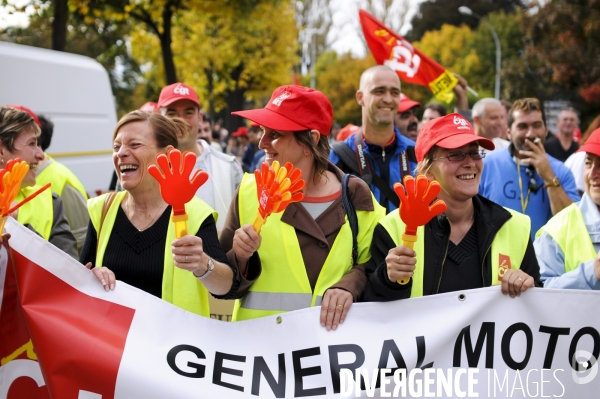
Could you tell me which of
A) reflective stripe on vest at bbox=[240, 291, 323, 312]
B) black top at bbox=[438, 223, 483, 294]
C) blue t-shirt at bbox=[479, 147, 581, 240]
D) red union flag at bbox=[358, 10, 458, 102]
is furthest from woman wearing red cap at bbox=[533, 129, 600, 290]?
red union flag at bbox=[358, 10, 458, 102]

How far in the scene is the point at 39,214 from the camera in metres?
3.62

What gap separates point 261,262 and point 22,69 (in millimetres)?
4767

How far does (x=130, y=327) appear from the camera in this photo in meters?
2.87

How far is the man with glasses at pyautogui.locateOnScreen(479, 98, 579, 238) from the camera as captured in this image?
4.74 m

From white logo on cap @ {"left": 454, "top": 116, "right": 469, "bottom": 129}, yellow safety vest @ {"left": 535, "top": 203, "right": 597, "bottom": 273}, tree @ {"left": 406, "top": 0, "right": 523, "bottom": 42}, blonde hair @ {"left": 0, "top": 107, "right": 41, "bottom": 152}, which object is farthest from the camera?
tree @ {"left": 406, "top": 0, "right": 523, "bottom": 42}

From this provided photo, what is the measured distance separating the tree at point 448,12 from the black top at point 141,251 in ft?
172

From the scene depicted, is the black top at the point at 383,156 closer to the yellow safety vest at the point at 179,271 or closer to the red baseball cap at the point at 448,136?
the red baseball cap at the point at 448,136

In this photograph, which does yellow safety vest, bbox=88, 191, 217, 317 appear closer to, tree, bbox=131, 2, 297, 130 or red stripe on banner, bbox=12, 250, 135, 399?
red stripe on banner, bbox=12, 250, 135, 399

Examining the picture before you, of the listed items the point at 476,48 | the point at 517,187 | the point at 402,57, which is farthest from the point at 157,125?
the point at 476,48

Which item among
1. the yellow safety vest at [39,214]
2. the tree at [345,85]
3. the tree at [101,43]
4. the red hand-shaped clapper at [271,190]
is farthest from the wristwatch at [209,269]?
the tree at [345,85]

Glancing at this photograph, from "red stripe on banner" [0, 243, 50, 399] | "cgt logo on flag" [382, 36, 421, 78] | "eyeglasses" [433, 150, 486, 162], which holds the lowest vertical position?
"red stripe on banner" [0, 243, 50, 399]

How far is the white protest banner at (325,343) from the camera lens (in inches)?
110

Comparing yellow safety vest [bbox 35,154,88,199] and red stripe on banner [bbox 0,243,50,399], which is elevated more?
yellow safety vest [bbox 35,154,88,199]

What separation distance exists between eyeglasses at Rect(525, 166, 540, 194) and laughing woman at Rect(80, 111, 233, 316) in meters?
2.78
